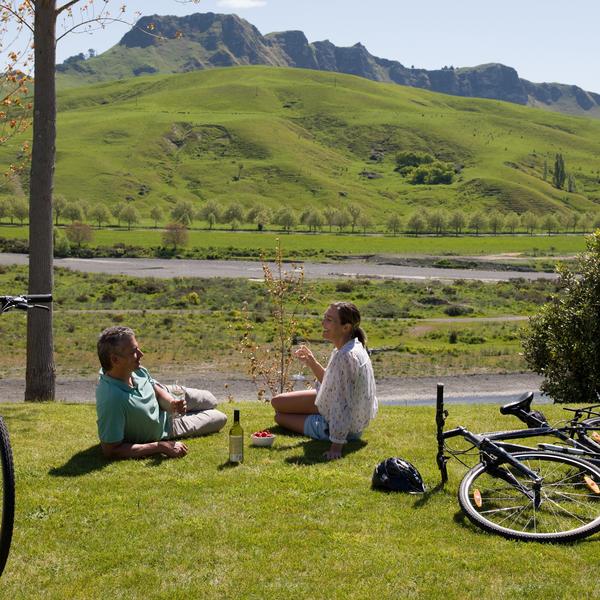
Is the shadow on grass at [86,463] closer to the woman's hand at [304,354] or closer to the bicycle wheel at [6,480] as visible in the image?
the woman's hand at [304,354]

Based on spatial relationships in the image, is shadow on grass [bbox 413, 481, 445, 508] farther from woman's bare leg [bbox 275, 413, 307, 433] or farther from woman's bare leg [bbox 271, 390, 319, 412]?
woman's bare leg [bbox 275, 413, 307, 433]

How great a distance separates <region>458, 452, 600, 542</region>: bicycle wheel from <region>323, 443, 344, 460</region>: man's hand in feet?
7.25

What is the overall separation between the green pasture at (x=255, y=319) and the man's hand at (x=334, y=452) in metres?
16.4

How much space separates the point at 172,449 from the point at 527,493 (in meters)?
4.46

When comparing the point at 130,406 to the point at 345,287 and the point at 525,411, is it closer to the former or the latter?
the point at 525,411

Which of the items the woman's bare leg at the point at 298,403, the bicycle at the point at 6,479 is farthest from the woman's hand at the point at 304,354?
the bicycle at the point at 6,479

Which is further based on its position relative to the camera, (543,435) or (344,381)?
(344,381)

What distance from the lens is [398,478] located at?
8750 millimetres

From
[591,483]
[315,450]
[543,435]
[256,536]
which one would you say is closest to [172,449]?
[315,450]

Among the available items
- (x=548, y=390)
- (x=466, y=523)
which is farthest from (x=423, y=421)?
(x=548, y=390)

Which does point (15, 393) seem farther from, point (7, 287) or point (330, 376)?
point (7, 287)

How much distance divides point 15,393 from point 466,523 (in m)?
31.3

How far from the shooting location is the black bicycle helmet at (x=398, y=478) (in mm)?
8688

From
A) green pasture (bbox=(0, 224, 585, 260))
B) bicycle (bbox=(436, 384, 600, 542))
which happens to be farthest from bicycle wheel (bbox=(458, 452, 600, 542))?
green pasture (bbox=(0, 224, 585, 260))
